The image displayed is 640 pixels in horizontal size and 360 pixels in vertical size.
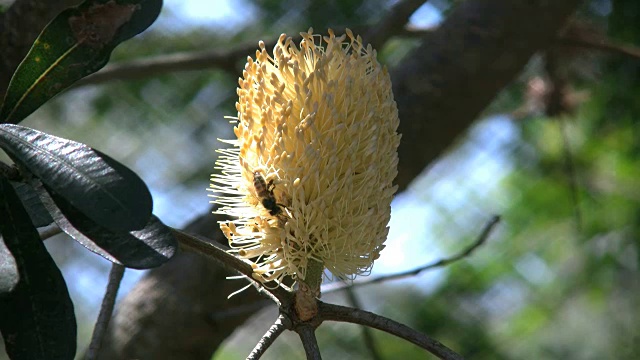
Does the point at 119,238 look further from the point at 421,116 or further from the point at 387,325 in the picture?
the point at 421,116

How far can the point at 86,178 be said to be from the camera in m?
0.53

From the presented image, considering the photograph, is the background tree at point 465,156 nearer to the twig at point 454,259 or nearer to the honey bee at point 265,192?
the twig at point 454,259

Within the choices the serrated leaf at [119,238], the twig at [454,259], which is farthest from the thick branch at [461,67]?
the serrated leaf at [119,238]

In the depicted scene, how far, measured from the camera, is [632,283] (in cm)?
204

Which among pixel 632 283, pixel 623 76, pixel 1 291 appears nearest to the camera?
pixel 1 291

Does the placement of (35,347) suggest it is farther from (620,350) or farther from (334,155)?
(620,350)

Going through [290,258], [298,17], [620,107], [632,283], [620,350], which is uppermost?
[290,258]

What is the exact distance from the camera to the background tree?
1339 mm

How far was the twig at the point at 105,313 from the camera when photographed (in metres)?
0.65

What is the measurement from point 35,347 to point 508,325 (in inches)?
76.1

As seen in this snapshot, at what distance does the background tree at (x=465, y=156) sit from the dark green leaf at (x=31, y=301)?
677mm

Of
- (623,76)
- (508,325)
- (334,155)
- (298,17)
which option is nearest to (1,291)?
(334,155)

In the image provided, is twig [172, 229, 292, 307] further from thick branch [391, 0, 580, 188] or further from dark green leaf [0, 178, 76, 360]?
thick branch [391, 0, 580, 188]

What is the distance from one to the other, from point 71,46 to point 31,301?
0.20 m
